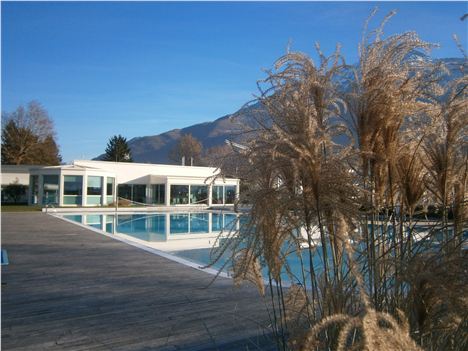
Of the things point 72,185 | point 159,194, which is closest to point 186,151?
point 159,194

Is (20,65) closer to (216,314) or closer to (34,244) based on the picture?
(34,244)

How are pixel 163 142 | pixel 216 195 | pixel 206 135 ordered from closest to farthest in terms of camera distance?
pixel 216 195, pixel 206 135, pixel 163 142

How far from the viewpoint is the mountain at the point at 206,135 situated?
6.50 feet

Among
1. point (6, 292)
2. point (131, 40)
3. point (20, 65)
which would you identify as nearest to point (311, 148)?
point (6, 292)

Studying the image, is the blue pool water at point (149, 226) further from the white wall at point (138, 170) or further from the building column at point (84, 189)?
the white wall at point (138, 170)

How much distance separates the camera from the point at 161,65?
8.83 metres

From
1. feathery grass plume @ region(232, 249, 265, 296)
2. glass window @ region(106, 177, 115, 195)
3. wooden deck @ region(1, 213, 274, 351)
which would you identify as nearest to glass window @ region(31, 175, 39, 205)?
glass window @ region(106, 177, 115, 195)

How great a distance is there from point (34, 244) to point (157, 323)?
681 cm

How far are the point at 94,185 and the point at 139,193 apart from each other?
4.36 m

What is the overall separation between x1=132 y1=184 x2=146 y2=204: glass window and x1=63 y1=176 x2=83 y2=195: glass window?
15.8 feet

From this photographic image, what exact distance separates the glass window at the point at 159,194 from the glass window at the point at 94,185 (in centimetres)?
440

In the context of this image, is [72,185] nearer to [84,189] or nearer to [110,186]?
[84,189]

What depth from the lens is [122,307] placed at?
441 cm

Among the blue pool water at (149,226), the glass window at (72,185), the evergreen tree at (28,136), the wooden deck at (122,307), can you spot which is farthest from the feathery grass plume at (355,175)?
the evergreen tree at (28,136)
